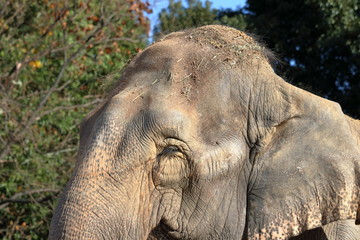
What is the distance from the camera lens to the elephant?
2.85 m

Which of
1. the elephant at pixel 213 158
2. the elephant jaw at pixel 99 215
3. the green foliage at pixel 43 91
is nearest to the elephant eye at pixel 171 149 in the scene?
the elephant at pixel 213 158

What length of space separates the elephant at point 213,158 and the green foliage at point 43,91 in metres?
5.37

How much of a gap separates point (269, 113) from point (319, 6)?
11459 millimetres

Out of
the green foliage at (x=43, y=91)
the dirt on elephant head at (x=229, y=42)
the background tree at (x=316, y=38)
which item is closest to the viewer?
the dirt on elephant head at (x=229, y=42)

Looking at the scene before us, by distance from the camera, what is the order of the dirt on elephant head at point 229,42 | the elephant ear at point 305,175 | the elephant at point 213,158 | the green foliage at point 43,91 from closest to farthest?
the elephant at point 213,158 < the elephant ear at point 305,175 < the dirt on elephant head at point 229,42 < the green foliage at point 43,91

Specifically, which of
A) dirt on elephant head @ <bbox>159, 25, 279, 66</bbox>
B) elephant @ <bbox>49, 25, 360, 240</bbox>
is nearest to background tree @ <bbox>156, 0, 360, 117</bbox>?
dirt on elephant head @ <bbox>159, 25, 279, 66</bbox>

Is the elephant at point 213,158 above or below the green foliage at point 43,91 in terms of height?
below

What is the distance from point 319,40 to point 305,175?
11.0m

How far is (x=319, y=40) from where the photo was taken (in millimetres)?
13664

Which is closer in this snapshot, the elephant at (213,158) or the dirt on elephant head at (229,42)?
the elephant at (213,158)

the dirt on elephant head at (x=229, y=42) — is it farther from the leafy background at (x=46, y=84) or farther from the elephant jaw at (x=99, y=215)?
the leafy background at (x=46, y=84)

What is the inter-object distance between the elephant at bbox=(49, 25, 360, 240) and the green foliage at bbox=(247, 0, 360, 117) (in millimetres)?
10293

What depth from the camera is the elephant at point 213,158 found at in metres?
2.85

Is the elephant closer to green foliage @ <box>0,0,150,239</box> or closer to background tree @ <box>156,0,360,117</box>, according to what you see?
green foliage @ <box>0,0,150,239</box>
